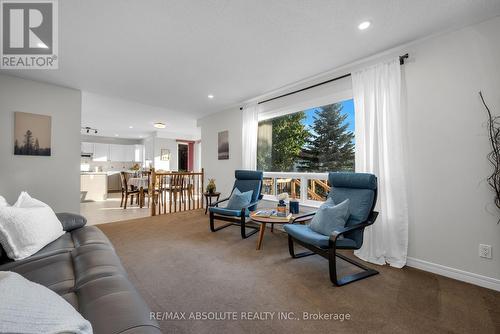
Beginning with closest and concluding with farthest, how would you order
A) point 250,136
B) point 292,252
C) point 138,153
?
1. point 292,252
2. point 250,136
3. point 138,153

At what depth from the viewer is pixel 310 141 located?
365 cm

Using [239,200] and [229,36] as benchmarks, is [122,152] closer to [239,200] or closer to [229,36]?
[239,200]

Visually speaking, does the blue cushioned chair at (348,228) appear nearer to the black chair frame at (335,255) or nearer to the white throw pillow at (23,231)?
the black chair frame at (335,255)

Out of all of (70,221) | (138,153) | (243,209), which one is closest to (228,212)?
(243,209)

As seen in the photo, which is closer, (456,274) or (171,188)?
(456,274)

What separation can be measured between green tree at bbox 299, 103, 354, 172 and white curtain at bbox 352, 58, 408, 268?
0.45 meters

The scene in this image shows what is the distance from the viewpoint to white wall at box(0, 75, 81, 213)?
10.5ft

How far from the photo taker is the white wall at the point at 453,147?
1980 millimetres

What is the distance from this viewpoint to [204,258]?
8.32 ft

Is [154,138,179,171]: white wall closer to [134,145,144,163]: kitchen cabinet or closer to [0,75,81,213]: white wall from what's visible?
[134,145,144,163]: kitchen cabinet

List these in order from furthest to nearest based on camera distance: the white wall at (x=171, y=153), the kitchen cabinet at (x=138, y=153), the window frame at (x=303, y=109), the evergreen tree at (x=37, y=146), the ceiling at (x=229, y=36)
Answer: the kitchen cabinet at (x=138, y=153) < the white wall at (x=171, y=153) < the evergreen tree at (x=37, y=146) < the window frame at (x=303, y=109) < the ceiling at (x=229, y=36)

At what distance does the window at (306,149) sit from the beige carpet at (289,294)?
1351mm

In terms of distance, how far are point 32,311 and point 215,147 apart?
4921 mm

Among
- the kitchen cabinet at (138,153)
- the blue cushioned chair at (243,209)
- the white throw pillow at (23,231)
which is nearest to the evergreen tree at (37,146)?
the white throw pillow at (23,231)
